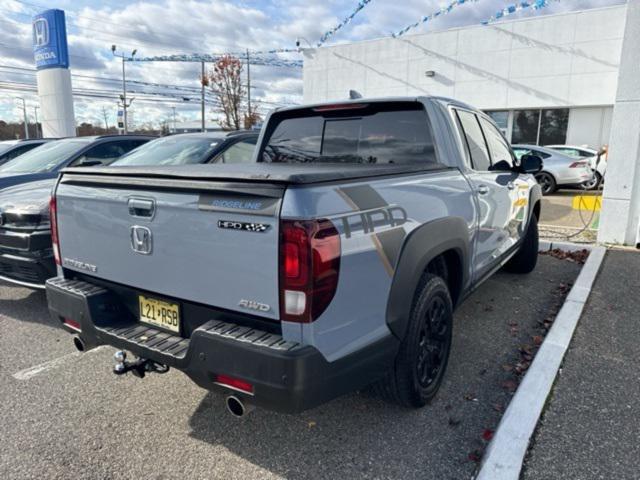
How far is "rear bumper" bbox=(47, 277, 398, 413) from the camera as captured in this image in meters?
1.95

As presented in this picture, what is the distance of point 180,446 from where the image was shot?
260 cm

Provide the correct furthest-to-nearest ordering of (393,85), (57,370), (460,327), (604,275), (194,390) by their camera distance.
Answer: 1. (393,85)
2. (604,275)
3. (460,327)
4. (57,370)
5. (194,390)

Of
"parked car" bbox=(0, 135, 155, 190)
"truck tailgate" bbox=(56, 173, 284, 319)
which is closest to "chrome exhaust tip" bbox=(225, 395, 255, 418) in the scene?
"truck tailgate" bbox=(56, 173, 284, 319)

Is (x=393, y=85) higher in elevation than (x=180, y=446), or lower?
higher

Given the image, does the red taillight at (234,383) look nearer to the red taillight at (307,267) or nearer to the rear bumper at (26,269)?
the red taillight at (307,267)

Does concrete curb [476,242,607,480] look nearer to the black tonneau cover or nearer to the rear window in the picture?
the black tonneau cover

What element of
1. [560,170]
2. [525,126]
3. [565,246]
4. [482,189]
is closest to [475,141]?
[482,189]

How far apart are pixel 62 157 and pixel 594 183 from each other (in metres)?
13.8

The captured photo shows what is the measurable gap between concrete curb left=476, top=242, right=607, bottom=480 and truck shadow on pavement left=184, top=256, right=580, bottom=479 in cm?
16

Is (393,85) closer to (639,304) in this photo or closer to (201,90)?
(639,304)

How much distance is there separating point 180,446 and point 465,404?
176 cm

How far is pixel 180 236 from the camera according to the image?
2.27 metres

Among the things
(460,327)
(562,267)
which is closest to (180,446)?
(460,327)

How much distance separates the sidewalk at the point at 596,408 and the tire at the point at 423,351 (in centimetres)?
66
